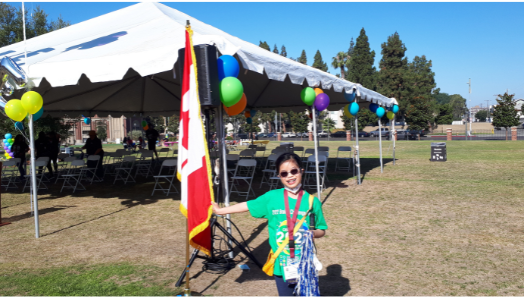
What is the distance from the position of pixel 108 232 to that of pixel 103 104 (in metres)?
8.06

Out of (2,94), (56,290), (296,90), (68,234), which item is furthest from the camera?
(296,90)

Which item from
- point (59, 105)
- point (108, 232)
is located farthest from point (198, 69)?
point (59, 105)

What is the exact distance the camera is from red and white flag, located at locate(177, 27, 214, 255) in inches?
119

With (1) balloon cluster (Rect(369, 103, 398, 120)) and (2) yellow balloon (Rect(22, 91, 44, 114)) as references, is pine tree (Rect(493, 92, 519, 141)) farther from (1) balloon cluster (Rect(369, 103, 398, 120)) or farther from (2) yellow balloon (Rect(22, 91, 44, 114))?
(2) yellow balloon (Rect(22, 91, 44, 114))

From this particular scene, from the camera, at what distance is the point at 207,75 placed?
3.62 meters

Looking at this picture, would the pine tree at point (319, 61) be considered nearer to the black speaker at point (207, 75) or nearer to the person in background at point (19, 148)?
the person in background at point (19, 148)

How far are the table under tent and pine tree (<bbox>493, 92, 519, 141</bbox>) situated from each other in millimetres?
24386

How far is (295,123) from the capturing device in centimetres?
5266

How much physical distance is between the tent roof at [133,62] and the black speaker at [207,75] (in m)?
0.37

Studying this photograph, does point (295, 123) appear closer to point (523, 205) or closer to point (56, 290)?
point (523, 205)

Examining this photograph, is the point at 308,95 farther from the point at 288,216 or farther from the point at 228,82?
the point at 288,216

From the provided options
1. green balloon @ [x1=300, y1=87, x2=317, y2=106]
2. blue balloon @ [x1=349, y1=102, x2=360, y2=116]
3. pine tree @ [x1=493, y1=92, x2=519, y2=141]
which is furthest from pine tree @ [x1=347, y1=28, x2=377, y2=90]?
green balloon @ [x1=300, y1=87, x2=317, y2=106]

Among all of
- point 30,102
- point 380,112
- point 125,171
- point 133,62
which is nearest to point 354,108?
point 380,112

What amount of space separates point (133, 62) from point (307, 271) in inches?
163
